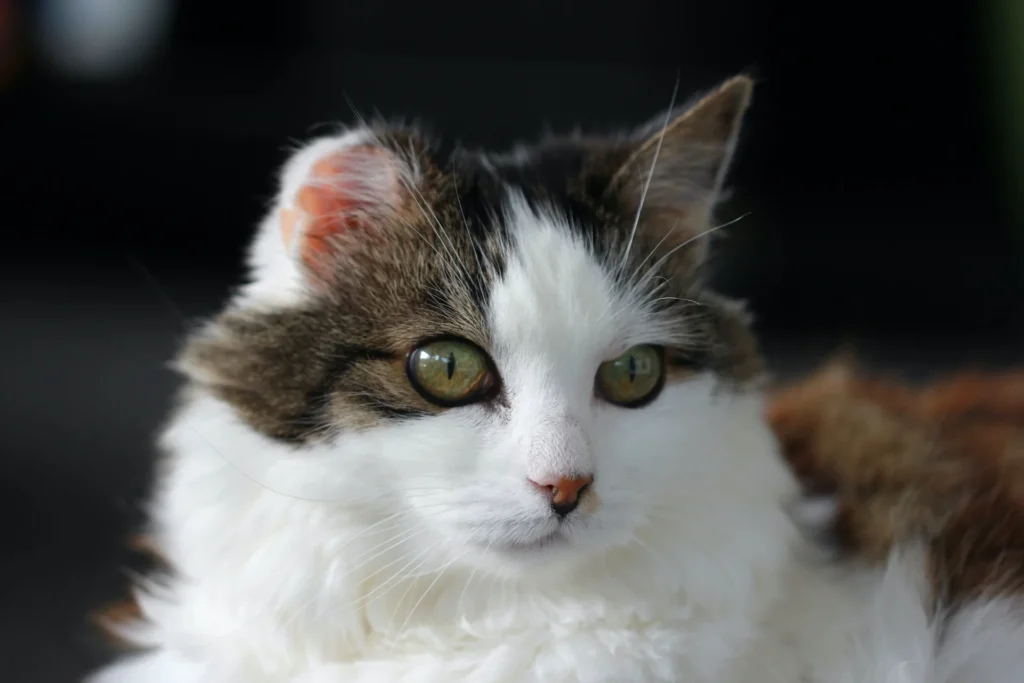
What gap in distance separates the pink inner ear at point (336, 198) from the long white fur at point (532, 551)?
22 mm

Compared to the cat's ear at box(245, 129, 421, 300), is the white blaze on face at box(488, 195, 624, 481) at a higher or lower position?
lower

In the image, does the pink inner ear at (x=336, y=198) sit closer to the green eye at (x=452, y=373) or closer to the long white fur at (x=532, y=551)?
the long white fur at (x=532, y=551)

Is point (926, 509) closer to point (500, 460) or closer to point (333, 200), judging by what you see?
point (500, 460)

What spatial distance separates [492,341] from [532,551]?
8.9 inches

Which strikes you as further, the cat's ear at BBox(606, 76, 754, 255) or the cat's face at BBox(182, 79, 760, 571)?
the cat's ear at BBox(606, 76, 754, 255)

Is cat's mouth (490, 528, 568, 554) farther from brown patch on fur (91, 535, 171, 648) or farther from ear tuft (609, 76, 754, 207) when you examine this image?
brown patch on fur (91, 535, 171, 648)

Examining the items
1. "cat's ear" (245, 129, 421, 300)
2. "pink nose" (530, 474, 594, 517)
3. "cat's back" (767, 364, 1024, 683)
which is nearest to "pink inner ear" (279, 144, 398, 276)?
"cat's ear" (245, 129, 421, 300)

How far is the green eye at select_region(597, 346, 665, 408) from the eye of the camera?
1033mm

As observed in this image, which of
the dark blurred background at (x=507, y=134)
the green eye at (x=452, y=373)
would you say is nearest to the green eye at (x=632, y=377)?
the green eye at (x=452, y=373)

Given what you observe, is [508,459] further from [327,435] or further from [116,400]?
[116,400]

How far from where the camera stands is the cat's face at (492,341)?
3.11ft

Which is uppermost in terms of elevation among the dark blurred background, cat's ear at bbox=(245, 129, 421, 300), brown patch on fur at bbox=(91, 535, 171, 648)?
the dark blurred background

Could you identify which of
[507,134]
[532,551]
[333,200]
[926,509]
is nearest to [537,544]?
[532,551]

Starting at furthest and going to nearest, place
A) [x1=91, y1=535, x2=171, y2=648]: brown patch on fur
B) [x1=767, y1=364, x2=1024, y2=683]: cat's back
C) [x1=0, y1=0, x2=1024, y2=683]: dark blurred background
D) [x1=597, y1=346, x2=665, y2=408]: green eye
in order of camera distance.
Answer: [x1=0, y1=0, x2=1024, y2=683]: dark blurred background
[x1=91, y1=535, x2=171, y2=648]: brown patch on fur
[x1=767, y1=364, x2=1024, y2=683]: cat's back
[x1=597, y1=346, x2=665, y2=408]: green eye
